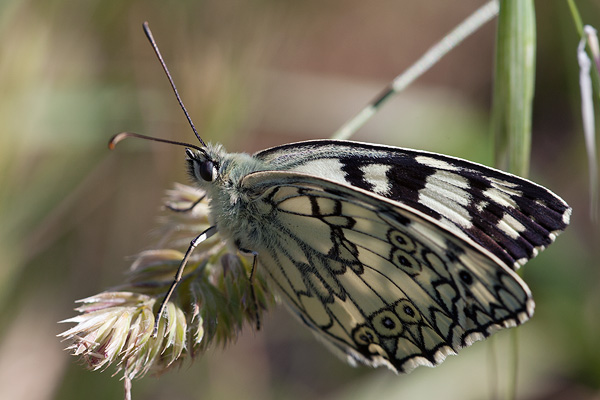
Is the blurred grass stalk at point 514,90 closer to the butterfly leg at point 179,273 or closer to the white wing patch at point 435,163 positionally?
the white wing patch at point 435,163

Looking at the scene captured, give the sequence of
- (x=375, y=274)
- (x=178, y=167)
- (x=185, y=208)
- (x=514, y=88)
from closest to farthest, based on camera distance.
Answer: (x=514, y=88) → (x=375, y=274) → (x=185, y=208) → (x=178, y=167)

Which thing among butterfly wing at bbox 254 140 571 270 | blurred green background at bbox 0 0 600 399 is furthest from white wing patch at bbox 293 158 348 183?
blurred green background at bbox 0 0 600 399

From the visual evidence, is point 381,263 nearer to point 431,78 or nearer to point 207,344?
point 207,344

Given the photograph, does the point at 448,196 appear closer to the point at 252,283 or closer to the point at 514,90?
the point at 514,90

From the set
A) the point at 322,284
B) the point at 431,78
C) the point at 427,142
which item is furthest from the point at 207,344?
the point at 431,78

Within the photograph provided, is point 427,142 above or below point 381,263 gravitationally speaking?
above

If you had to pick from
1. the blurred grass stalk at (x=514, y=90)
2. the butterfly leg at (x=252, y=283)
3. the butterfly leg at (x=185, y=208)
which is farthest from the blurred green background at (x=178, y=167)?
the blurred grass stalk at (x=514, y=90)

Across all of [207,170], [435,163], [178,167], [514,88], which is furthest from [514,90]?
[178,167]
